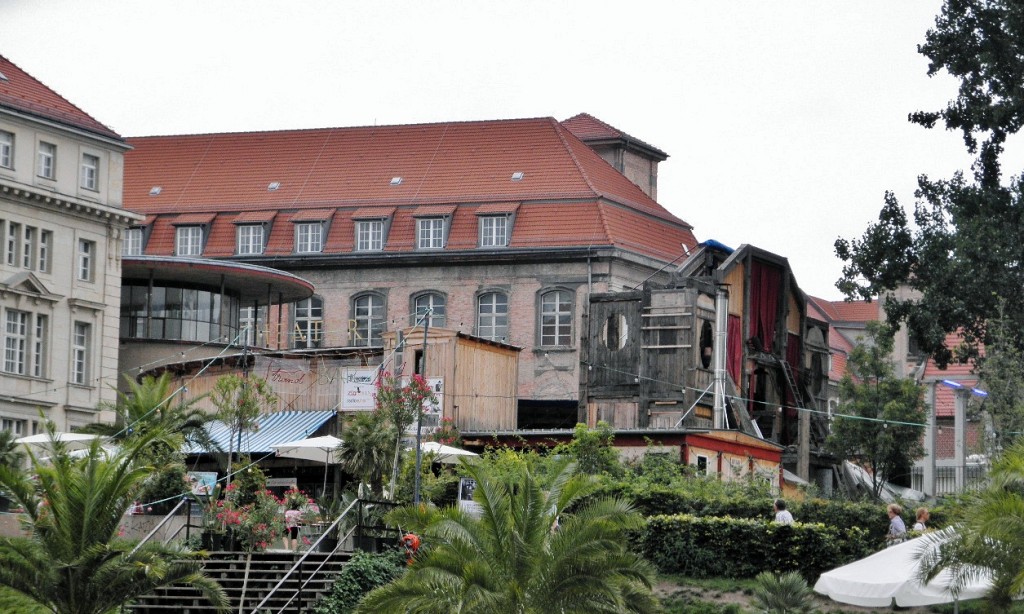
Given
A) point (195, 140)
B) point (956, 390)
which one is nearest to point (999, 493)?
point (956, 390)

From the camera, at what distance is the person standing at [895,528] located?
3359cm

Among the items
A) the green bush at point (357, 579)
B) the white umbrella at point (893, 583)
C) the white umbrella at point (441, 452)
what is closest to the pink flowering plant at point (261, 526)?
the green bush at point (357, 579)

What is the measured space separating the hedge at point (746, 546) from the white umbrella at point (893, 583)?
15.1ft

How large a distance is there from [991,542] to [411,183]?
52626 mm

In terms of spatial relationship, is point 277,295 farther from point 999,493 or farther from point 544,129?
point 999,493

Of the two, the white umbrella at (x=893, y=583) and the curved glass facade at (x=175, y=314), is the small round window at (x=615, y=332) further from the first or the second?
the white umbrella at (x=893, y=583)

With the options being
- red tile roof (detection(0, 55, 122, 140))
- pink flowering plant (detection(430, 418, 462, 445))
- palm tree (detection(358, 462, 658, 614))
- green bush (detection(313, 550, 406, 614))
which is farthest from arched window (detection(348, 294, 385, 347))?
palm tree (detection(358, 462, 658, 614))

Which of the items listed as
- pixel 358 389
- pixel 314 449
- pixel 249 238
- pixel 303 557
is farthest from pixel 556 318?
pixel 303 557

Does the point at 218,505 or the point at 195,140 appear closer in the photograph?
the point at 218,505

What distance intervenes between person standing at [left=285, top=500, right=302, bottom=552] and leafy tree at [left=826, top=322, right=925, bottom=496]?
26747 millimetres

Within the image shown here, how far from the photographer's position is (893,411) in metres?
61.2

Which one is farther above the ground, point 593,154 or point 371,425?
point 593,154

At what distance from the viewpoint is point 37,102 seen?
209 ft

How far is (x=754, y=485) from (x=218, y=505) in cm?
1149
